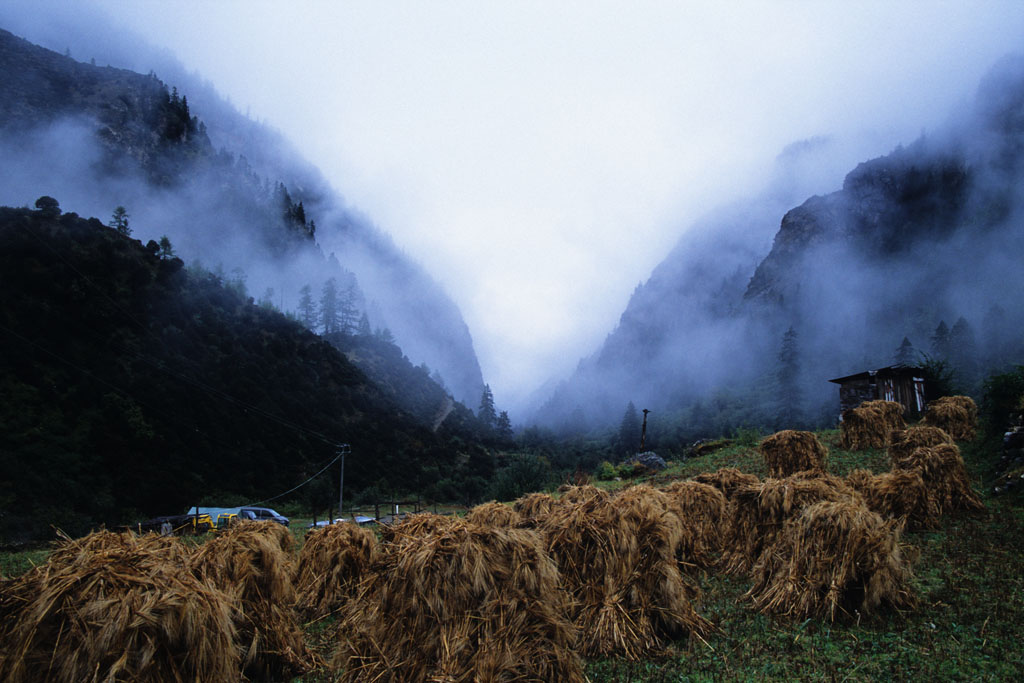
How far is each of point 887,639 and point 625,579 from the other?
3.08m

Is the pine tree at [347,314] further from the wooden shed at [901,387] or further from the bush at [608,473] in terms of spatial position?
the wooden shed at [901,387]

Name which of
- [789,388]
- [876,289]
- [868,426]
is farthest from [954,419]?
[876,289]

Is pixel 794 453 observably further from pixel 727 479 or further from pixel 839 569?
pixel 839 569

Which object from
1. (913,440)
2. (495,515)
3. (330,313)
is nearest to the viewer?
(495,515)

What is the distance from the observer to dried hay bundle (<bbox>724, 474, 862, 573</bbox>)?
809 centimetres

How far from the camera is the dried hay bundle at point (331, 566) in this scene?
8.72 meters

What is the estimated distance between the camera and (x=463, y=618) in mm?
4535

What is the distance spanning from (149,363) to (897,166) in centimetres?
19870

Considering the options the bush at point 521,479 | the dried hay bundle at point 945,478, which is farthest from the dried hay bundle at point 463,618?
the bush at point 521,479

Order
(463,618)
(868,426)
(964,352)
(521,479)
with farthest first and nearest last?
(964,352) → (521,479) → (868,426) → (463,618)

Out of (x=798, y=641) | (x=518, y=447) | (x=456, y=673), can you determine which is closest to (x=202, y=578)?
(x=456, y=673)

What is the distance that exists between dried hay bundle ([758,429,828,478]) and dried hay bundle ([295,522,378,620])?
41.5ft

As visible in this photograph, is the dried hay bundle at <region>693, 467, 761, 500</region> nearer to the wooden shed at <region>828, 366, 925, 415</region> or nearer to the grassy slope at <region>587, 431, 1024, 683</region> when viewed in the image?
the grassy slope at <region>587, 431, 1024, 683</region>

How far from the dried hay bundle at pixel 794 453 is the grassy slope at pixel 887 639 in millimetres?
6811
